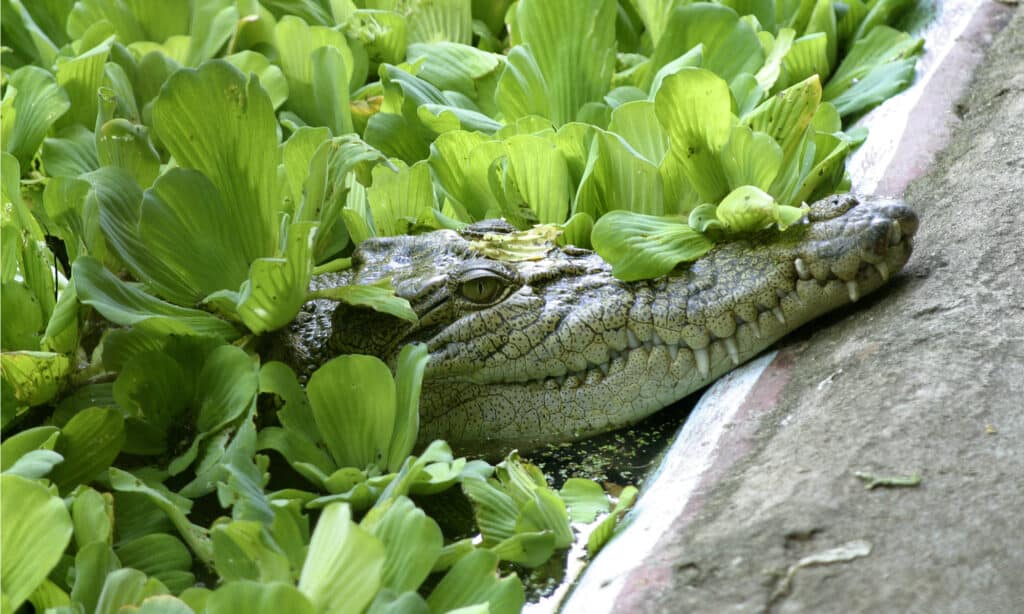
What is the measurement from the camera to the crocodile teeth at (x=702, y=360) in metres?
2.19

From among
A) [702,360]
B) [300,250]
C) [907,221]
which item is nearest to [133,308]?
[300,250]

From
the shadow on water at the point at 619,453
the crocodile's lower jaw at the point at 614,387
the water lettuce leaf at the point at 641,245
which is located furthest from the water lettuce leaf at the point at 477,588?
the water lettuce leaf at the point at 641,245

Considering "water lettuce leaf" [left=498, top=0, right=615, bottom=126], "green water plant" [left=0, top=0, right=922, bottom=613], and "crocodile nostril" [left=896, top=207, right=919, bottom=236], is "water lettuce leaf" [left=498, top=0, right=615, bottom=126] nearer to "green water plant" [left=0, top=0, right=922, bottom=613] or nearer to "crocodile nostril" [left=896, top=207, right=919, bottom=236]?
"green water plant" [left=0, top=0, right=922, bottom=613]

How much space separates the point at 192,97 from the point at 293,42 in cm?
112

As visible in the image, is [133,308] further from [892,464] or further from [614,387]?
[892,464]

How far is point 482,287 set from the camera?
7.23ft

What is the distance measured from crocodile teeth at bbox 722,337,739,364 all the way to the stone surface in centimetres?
8

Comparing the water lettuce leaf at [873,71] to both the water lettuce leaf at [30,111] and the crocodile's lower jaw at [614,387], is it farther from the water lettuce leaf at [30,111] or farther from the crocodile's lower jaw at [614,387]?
the water lettuce leaf at [30,111]

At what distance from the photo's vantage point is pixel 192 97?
1959mm

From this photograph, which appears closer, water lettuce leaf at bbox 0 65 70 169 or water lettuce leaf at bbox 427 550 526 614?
water lettuce leaf at bbox 427 550 526 614

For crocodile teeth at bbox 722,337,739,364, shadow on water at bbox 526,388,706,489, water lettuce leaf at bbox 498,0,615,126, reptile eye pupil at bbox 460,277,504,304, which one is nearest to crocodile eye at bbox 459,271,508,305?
reptile eye pupil at bbox 460,277,504,304

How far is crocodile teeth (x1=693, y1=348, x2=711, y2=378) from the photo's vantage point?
2189 millimetres

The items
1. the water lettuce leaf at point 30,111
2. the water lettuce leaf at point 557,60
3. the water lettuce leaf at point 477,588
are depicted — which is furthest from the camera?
the water lettuce leaf at point 557,60

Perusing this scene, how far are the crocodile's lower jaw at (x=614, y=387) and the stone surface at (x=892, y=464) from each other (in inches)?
2.4
